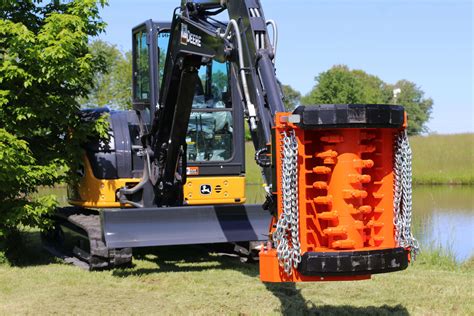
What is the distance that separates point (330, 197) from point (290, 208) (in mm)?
281

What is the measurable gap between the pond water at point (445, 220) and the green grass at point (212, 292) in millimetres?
2522

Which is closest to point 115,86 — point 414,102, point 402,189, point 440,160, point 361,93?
point 440,160

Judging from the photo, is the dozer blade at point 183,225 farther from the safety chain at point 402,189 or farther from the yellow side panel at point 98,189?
the safety chain at point 402,189

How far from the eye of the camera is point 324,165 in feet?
15.5

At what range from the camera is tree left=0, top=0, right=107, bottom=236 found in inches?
327

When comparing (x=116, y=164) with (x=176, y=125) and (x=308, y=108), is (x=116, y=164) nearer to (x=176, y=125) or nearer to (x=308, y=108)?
(x=176, y=125)

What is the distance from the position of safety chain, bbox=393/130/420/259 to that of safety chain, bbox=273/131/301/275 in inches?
30.9

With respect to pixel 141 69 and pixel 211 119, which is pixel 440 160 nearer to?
pixel 211 119

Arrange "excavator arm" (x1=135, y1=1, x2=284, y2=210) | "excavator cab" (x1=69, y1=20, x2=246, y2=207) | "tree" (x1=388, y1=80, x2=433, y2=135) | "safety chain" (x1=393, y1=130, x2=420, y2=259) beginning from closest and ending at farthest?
"safety chain" (x1=393, y1=130, x2=420, y2=259)
"excavator arm" (x1=135, y1=1, x2=284, y2=210)
"excavator cab" (x1=69, y1=20, x2=246, y2=207)
"tree" (x1=388, y1=80, x2=433, y2=135)

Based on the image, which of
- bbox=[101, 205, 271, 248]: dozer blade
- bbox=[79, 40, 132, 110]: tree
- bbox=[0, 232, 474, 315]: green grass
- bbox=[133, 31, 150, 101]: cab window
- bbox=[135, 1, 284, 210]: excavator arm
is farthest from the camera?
bbox=[79, 40, 132, 110]: tree

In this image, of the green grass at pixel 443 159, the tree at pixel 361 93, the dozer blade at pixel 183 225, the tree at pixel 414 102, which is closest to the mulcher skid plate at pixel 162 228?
the dozer blade at pixel 183 225

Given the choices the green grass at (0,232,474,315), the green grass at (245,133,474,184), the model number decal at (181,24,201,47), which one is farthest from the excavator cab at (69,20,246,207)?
the green grass at (245,133,474,184)

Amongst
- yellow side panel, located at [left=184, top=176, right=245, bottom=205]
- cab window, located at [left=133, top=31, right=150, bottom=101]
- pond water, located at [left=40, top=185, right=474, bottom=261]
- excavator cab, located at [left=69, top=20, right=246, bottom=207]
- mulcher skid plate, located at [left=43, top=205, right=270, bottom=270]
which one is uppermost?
cab window, located at [left=133, top=31, right=150, bottom=101]

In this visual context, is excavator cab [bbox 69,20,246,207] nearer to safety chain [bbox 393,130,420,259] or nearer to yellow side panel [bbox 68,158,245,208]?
yellow side panel [bbox 68,158,245,208]
